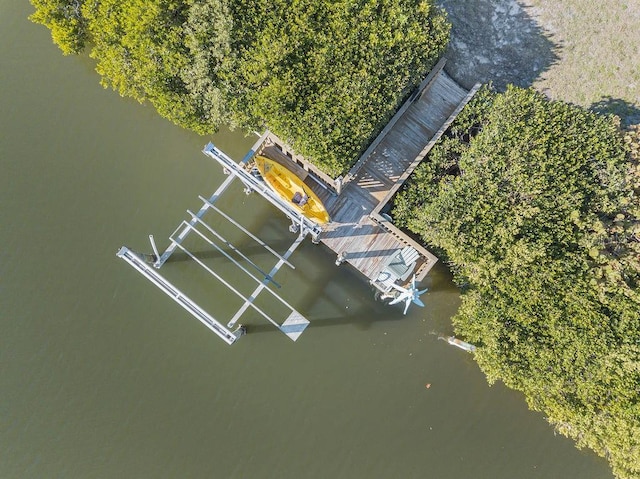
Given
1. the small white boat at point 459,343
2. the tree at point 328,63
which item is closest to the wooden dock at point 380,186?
the tree at point 328,63

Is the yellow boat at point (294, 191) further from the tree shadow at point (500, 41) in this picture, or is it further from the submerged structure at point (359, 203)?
the tree shadow at point (500, 41)

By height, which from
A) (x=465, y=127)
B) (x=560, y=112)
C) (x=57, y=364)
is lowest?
(x=57, y=364)

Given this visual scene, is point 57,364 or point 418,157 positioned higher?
point 418,157

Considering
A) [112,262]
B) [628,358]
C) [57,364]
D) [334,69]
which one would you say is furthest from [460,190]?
[57,364]

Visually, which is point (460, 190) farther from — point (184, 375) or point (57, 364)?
point (57, 364)

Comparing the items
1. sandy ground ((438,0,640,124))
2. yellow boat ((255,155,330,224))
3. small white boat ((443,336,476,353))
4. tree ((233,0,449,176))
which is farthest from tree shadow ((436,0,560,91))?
small white boat ((443,336,476,353))

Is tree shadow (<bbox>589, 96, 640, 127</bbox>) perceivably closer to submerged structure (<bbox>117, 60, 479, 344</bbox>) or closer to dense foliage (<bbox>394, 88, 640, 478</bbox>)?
dense foliage (<bbox>394, 88, 640, 478</bbox>)

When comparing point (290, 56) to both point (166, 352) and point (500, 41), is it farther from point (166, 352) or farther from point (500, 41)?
point (166, 352)
